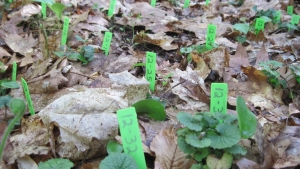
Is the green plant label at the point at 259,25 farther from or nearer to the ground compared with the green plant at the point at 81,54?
farther from the ground

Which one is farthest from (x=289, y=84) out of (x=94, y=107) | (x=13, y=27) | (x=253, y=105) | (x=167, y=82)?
(x=13, y=27)

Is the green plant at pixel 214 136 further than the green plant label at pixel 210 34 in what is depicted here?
No

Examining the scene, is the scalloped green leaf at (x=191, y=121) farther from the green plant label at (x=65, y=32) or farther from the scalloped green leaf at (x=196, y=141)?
the green plant label at (x=65, y=32)

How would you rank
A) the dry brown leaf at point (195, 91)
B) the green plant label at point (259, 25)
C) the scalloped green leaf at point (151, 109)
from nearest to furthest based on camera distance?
the scalloped green leaf at point (151, 109) → the dry brown leaf at point (195, 91) → the green plant label at point (259, 25)

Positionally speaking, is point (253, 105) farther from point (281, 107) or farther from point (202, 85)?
point (202, 85)

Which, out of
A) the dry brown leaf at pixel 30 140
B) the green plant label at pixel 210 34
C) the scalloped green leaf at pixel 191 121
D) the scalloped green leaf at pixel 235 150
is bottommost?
the dry brown leaf at pixel 30 140

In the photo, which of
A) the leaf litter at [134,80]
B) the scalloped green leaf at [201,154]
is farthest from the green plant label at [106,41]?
the scalloped green leaf at [201,154]

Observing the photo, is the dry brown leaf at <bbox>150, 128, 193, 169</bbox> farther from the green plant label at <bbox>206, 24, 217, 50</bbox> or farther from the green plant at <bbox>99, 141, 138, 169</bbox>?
the green plant label at <bbox>206, 24, 217, 50</bbox>
